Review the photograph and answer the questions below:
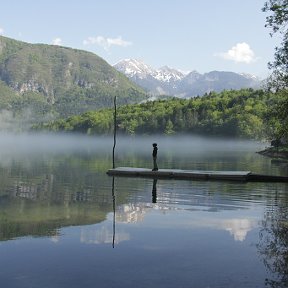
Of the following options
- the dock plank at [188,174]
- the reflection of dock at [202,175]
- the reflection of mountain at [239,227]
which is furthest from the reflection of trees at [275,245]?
the dock plank at [188,174]

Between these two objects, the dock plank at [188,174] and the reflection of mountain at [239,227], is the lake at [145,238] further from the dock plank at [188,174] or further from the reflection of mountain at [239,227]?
the dock plank at [188,174]

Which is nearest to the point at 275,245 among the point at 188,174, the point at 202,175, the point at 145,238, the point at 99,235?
the point at 145,238

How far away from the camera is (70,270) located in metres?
16.0

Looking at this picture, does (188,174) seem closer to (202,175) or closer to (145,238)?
(202,175)

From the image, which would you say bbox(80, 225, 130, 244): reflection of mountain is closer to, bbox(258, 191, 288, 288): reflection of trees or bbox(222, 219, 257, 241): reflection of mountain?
bbox(222, 219, 257, 241): reflection of mountain

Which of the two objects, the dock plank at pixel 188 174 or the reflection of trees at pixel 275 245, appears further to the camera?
the dock plank at pixel 188 174

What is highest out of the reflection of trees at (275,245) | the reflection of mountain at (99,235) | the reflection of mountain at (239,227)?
the reflection of trees at (275,245)

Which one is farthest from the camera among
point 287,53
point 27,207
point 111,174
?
point 111,174

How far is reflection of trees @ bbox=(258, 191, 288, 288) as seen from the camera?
15266 mm

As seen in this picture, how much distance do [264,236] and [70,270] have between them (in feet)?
31.5

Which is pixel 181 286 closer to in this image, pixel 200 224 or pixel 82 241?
pixel 82 241

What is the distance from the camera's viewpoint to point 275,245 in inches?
762

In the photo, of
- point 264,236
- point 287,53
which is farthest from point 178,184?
point 264,236

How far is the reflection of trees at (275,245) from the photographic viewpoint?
1527 cm
